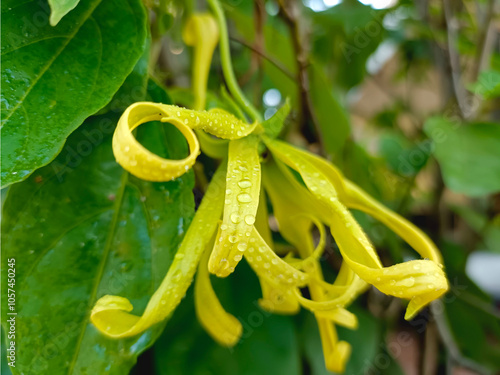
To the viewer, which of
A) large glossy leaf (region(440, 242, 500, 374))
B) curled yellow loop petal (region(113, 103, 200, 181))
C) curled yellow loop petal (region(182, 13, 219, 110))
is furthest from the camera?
large glossy leaf (region(440, 242, 500, 374))

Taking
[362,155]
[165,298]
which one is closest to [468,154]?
[362,155]

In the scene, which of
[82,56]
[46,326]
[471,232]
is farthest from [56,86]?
[471,232]

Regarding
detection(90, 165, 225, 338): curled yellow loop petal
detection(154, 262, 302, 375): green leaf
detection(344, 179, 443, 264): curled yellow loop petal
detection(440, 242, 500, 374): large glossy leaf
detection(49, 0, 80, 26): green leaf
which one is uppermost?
detection(49, 0, 80, 26): green leaf

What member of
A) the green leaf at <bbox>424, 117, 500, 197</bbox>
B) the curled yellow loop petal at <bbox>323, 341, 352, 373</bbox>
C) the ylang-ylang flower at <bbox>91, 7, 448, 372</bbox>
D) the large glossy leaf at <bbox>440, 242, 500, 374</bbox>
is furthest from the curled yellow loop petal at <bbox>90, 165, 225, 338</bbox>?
the large glossy leaf at <bbox>440, 242, 500, 374</bbox>

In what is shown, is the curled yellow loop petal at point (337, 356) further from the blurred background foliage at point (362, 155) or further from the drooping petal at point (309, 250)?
the blurred background foliage at point (362, 155)

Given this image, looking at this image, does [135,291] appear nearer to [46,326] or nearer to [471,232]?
[46,326]

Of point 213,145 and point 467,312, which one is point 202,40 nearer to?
point 213,145

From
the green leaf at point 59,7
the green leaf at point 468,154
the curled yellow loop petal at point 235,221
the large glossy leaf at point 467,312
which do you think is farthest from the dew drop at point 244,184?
the large glossy leaf at point 467,312

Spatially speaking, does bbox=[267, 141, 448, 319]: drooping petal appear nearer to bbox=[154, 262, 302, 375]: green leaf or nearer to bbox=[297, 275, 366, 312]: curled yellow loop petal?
bbox=[297, 275, 366, 312]: curled yellow loop petal

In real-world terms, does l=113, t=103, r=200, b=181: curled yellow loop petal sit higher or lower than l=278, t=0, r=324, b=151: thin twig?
higher
